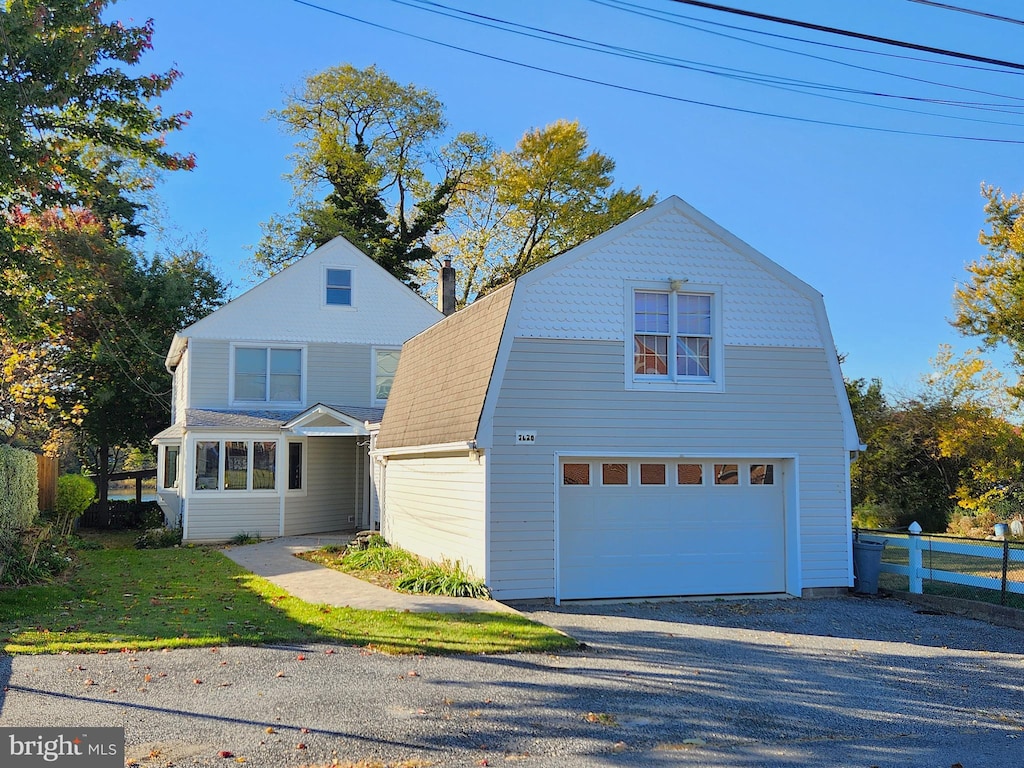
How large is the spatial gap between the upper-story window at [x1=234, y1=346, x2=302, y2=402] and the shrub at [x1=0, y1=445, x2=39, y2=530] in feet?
23.1

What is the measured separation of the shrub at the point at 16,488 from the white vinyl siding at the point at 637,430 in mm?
8231

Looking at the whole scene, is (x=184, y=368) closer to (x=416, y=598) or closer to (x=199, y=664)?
(x=416, y=598)

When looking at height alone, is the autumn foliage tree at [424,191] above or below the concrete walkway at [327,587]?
above

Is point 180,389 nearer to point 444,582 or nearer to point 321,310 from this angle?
point 321,310

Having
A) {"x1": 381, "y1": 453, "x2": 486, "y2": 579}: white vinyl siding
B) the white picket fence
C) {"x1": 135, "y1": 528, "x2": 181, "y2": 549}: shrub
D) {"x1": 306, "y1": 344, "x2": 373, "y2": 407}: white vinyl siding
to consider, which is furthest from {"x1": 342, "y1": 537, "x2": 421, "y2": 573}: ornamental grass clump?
the white picket fence

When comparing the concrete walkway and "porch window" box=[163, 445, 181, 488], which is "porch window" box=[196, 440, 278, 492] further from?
"porch window" box=[163, 445, 181, 488]

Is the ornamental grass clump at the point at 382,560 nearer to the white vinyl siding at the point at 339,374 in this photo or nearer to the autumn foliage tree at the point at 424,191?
the white vinyl siding at the point at 339,374

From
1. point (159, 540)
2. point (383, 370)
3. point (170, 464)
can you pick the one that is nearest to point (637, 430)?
point (383, 370)

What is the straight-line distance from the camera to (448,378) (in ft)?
48.5

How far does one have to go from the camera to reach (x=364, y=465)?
79.7ft

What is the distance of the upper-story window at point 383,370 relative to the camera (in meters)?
24.7

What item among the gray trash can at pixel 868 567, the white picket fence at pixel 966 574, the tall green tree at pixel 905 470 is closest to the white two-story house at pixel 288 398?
the gray trash can at pixel 868 567

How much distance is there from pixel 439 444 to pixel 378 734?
7589 millimetres

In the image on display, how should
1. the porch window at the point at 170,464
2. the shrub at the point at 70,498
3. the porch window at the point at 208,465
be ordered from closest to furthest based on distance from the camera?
the porch window at the point at 208,465, the shrub at the point at 70,498, the porch window at the point at 170,464
